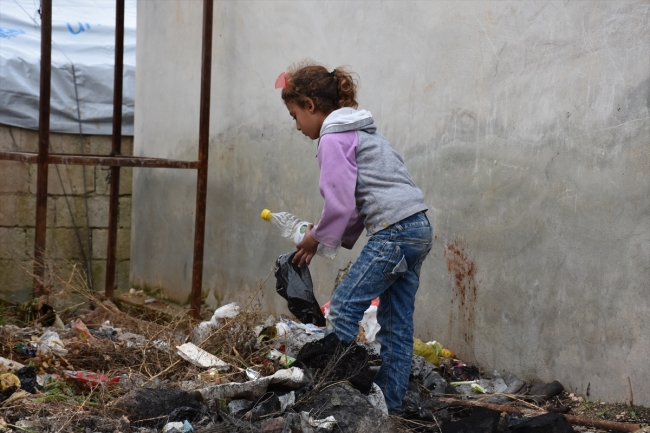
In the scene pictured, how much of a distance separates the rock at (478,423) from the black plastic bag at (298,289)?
78cm

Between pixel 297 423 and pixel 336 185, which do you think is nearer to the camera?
pixel 297 423

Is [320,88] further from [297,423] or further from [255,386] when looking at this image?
[297,423]

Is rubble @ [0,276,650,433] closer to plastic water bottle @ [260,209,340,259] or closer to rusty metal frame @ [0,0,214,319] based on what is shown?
plastic water bottle @ [260,209,340,259]

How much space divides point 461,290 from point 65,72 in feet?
18.6

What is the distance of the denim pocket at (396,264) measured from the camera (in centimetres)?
321

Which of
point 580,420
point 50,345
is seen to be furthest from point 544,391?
point 50,345

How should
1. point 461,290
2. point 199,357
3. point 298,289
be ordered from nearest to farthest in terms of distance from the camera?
point 298,289
point 199,357
point 461,290

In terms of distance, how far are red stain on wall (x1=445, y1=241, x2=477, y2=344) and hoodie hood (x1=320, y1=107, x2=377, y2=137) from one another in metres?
1.32

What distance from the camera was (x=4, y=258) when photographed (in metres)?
8.04

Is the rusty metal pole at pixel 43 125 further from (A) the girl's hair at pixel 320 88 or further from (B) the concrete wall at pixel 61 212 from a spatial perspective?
(B) the concrete wall at pixel 61 212

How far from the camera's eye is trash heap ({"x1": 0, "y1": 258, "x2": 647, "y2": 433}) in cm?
305

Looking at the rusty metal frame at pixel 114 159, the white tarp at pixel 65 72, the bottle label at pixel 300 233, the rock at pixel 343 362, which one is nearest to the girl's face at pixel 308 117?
the bottle label at pixel 300 233

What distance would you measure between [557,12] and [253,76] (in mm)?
2666

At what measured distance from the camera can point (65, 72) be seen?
826cm
